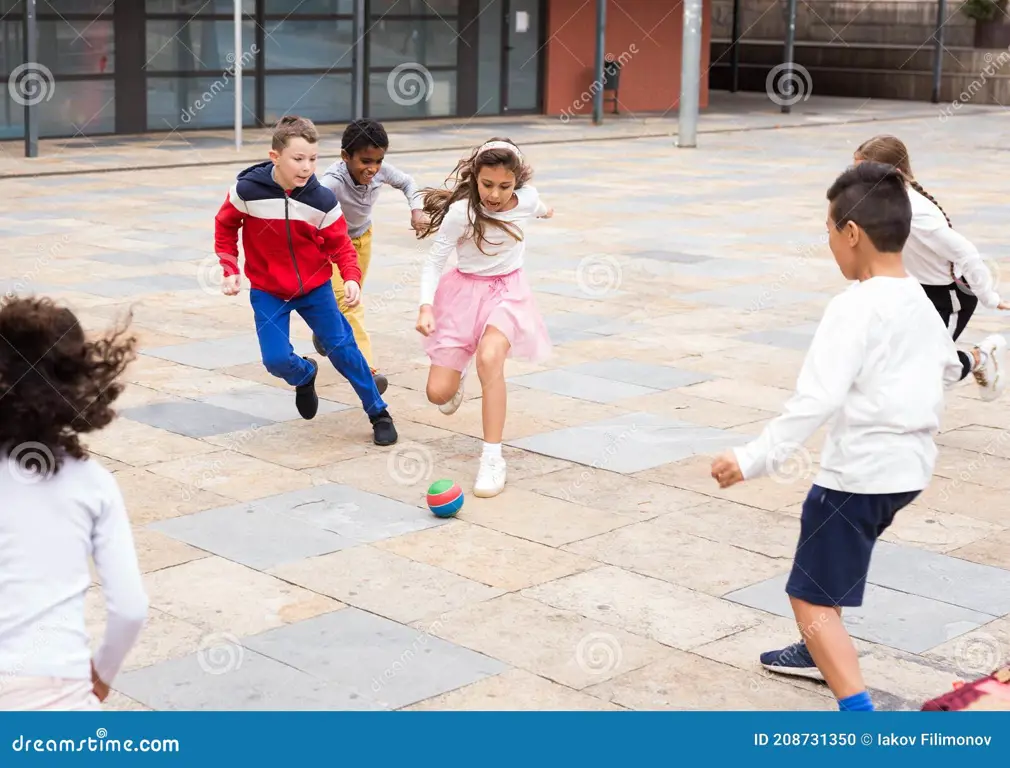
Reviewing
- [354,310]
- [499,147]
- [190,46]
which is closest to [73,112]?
[190,46]

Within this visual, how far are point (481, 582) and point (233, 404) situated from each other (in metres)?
2.78

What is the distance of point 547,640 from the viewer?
4801 millimetres

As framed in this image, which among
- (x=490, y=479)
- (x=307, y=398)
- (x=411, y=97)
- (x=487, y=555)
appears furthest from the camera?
(x=411, y=97)

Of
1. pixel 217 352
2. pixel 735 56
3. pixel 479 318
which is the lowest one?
pixel 217 352

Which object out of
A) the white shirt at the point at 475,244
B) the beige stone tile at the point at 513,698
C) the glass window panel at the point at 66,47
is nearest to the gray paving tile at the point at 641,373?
the white shirt at the point at 475,244

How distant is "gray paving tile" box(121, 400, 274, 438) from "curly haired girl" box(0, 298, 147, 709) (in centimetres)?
434

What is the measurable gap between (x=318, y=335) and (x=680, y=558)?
2320 millimetres

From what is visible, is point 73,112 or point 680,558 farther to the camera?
point 73,112

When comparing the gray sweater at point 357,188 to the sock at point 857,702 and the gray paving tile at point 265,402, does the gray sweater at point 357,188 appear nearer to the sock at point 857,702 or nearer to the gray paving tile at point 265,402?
the gray paving tile at point 265,402

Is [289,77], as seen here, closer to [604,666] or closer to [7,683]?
[604,666]

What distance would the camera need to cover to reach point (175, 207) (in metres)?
14.9

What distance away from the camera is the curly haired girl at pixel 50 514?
2748mm

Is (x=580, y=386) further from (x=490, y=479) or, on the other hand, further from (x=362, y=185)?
(x=490, y=479)
